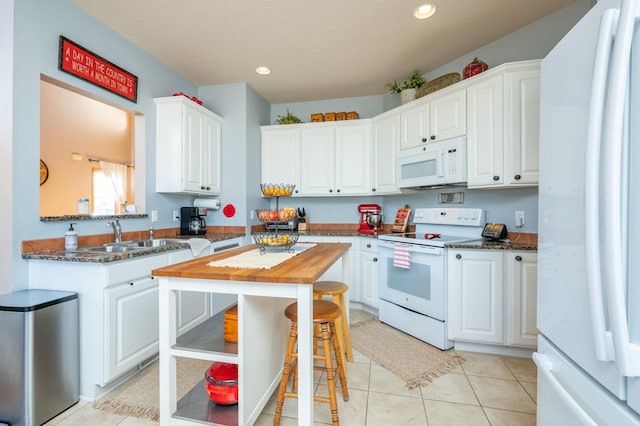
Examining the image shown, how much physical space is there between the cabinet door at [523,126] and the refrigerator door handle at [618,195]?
180 cm

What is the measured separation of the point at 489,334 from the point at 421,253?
2.64ft

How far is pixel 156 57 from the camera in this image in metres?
2.98

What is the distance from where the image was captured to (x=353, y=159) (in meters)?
3.81

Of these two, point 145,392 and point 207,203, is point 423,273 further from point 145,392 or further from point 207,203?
point 207,203

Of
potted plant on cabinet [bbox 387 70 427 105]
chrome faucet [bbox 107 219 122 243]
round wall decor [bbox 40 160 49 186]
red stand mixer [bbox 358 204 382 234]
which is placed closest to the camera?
chrome faucet [bbox 107 219 122 243]

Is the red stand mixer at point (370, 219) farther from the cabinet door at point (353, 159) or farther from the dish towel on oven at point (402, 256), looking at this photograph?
the dish towel on oven at point (402, 256)

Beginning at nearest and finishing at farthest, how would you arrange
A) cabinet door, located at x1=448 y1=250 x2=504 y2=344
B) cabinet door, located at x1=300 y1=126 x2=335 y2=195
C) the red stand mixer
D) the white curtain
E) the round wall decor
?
cabinet door, located at x1=448 y1=250 x2=504 y2=344
the red stand mixer
cabinet door, located at x1=300 y1=126 x2=335 y2=195
the round wall decor
the white curtain

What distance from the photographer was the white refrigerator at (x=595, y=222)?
712 millimetres

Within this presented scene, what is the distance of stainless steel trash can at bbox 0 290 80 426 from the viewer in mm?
1564

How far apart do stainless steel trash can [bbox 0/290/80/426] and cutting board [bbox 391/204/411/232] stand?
300 cm

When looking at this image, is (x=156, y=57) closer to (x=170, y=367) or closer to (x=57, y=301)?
(x=57, y=301)

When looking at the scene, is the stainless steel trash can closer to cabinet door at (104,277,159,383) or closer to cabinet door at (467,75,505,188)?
cabinet door at (104,277,159,383)

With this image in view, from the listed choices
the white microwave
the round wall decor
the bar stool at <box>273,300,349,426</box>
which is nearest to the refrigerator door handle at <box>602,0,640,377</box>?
the bar stool at <box>273,300,349,426</box>

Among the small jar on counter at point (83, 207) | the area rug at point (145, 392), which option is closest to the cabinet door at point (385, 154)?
the area rug at point (145, 392)
